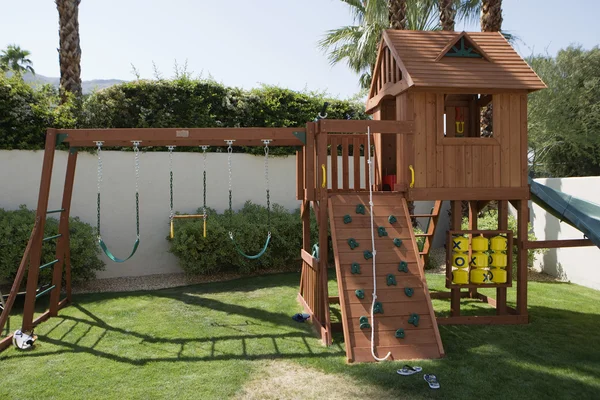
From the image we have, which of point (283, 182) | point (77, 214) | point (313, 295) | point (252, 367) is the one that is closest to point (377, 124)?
point (313, 295)

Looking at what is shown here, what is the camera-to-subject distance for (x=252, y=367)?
5102mm

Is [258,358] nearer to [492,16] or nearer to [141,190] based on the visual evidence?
[141,190]

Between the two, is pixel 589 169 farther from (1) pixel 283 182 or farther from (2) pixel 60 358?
(2) pixel 60 358

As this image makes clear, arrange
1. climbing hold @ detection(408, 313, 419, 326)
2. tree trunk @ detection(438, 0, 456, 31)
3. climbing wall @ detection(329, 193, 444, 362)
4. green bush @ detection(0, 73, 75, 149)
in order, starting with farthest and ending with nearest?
tree trunk @ detection(438, 0, 456, 31)
green bush @ detection(0, 73, 75, 149)
climbing hold @ detection(408, 313, 419, 326)
climbing wall @ detection(329, 193, 444, 362)

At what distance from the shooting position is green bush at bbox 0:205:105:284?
8141 millimetres

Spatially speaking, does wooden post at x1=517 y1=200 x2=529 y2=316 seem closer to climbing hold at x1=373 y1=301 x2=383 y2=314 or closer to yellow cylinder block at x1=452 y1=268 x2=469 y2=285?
yellow cylinder block at x1=452 y1=268 x2=469 y2=285

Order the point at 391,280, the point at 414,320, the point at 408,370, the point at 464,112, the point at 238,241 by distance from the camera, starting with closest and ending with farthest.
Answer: the point at 408,370, the point at 414,320, the point at 391,280, the point at 464,112, the point at 238,241

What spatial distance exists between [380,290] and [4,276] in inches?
260

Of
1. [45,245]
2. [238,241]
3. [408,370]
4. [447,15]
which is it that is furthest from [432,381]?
[447,15]

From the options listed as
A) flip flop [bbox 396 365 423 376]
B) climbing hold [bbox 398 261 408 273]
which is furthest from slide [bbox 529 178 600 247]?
flip flop [bbox 396 365 423 376]

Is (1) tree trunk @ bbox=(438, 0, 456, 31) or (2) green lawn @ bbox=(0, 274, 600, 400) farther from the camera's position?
(1) tree trunk @ bbox=(438, 0, 456, 31)

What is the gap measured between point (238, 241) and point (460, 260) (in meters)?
4.58

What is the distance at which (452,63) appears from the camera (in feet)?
22.2

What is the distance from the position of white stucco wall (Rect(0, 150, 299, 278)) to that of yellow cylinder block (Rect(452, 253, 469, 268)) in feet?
18.4
